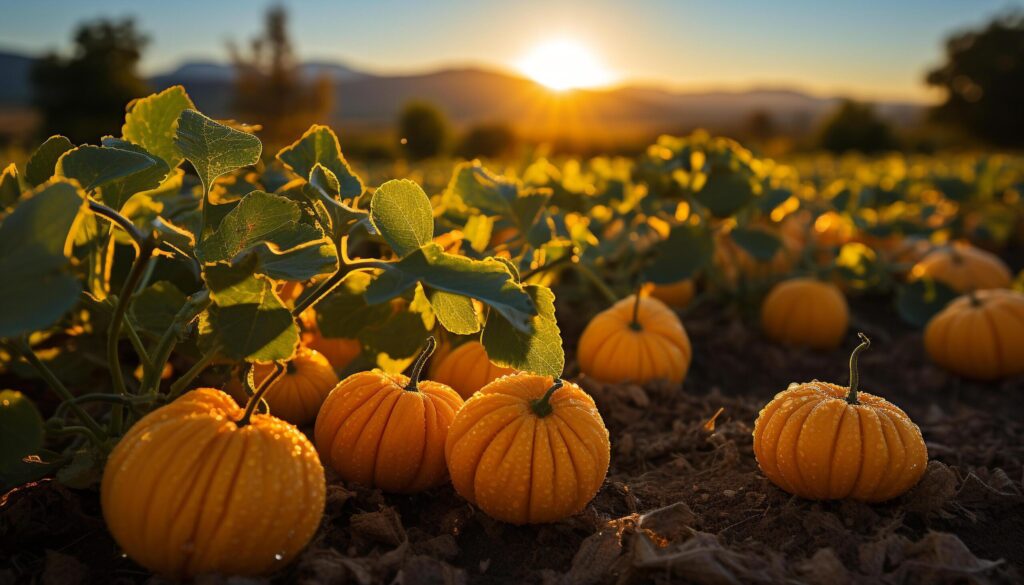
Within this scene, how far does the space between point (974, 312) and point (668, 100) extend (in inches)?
6640

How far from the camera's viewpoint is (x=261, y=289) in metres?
1.66

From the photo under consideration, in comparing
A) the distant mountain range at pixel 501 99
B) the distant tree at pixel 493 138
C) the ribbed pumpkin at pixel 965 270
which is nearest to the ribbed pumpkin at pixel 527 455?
the ribbed pumpkin at pixel 965 270

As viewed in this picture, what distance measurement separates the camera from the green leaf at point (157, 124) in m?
2.23

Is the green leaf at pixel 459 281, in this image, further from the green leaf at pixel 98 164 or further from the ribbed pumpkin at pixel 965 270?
the ribbed pumpkin at pixel 965 270

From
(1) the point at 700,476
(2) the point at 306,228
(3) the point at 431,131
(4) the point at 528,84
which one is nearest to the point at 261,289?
(2) the point at 306,228

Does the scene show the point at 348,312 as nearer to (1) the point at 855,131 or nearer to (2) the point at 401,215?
(2) the point at 401,215

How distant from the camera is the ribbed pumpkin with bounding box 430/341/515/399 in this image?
2.88m

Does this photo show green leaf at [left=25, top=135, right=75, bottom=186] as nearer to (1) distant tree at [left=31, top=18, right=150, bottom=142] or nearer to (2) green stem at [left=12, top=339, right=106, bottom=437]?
(2) green stem at [left=12, top=339, right=106, bottom=437]

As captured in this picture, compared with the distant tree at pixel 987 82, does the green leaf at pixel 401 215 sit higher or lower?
lower

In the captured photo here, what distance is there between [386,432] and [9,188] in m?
1.17

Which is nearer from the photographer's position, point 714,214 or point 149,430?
point 149,430

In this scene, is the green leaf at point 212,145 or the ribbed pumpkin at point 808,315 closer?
the green leaf at point 212,145

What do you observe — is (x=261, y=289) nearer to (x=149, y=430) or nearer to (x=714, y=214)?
(x=149, y=430)

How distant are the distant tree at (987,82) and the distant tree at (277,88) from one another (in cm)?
3987
